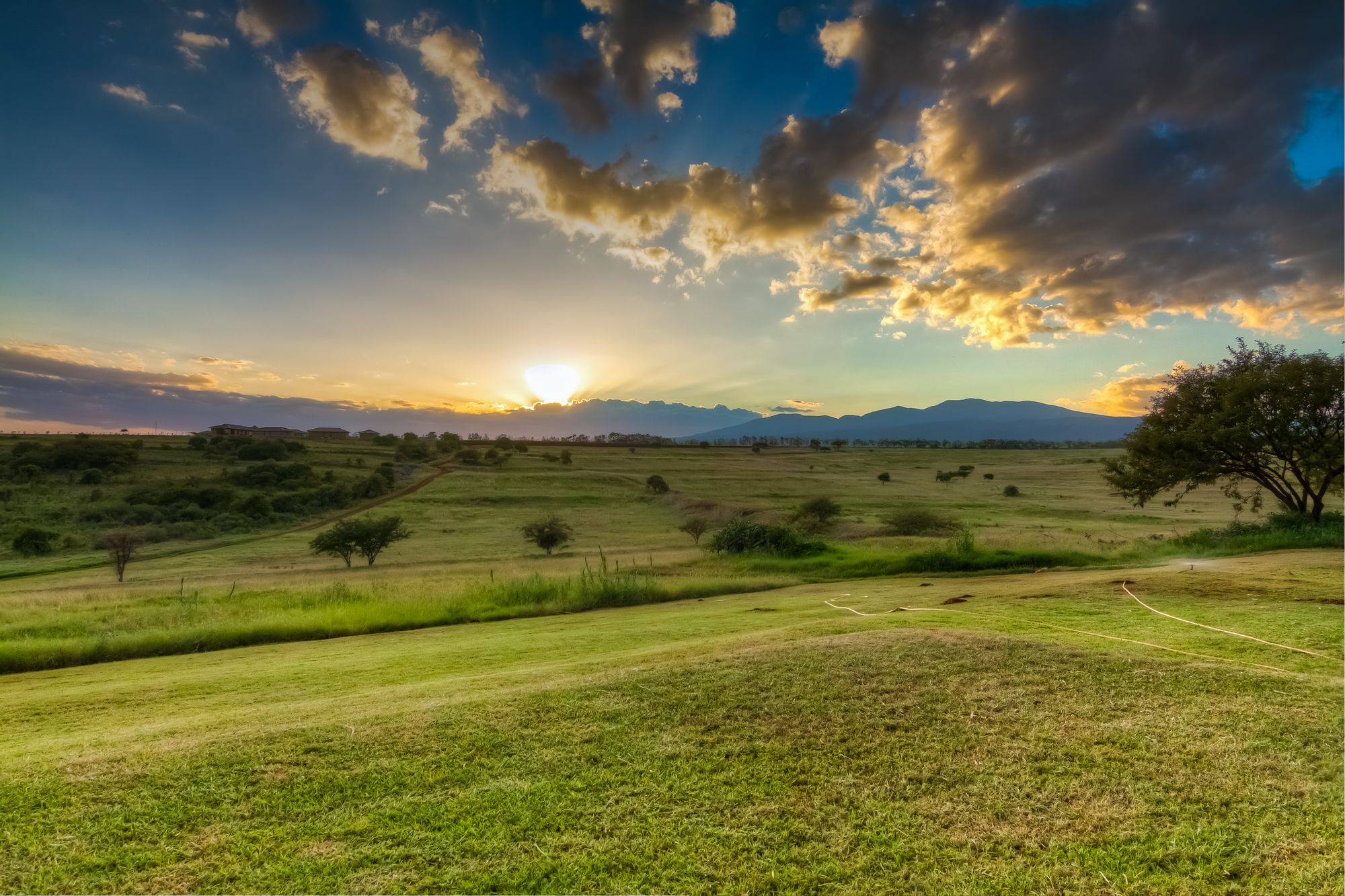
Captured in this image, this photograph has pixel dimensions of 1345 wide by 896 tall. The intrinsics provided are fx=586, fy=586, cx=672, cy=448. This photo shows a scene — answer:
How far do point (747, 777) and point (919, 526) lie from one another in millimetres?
42057

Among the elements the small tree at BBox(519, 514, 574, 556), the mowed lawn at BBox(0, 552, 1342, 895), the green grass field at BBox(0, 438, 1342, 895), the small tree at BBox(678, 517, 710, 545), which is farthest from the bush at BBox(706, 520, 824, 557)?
the mowed lawn at BBox(0, 552, 1342, 895)

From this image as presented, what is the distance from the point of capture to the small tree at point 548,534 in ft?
147

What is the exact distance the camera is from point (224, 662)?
43.8 ft

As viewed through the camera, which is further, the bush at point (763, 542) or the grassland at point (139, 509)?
the grassland at point (139, 509)

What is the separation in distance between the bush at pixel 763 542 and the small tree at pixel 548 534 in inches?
594

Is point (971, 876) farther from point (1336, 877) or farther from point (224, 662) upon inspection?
point (224, 662)

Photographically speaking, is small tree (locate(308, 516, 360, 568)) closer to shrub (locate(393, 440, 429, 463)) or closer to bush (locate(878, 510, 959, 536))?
bush (locate(878, 510, 959, 536))

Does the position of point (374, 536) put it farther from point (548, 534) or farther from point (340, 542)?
point (548, 534)

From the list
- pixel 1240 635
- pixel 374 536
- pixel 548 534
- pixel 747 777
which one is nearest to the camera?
pixel 747 777

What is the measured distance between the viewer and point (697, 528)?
47.8m

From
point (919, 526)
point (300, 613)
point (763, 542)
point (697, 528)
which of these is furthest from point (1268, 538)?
point (300, 613)

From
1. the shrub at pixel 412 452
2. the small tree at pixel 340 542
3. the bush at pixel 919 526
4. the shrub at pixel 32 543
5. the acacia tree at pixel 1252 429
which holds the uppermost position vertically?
the acacia tree at pixel 1252 429

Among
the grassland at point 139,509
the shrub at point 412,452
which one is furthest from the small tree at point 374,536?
the shrub at point 412,452

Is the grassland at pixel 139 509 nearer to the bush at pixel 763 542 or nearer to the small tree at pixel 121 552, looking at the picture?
the small tree at pixel 121 552
